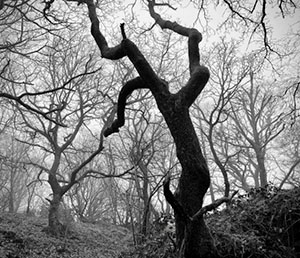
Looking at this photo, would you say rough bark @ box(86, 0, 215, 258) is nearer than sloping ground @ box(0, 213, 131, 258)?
Yes

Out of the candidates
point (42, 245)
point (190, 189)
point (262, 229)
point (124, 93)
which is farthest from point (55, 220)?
point (190, 189)

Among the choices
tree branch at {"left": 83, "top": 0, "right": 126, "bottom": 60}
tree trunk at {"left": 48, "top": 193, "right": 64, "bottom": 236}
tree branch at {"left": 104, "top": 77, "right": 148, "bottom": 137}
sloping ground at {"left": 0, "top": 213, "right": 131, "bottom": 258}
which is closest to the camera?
tree branch at {"left": 104, "top": 77, "right": 148, "bottom": 137}

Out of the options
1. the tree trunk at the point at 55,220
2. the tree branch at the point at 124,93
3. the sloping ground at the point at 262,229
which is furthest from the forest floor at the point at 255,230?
the tree trunk at the point at 55,220

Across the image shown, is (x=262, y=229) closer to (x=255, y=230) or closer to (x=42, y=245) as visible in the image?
→ (x=255, y=230)

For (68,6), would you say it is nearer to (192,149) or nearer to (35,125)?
(192,149)

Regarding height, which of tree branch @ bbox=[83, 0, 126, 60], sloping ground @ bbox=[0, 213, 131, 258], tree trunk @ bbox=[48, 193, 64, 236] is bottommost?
sloping ground @ bbox=[0, 213, 131, 258]

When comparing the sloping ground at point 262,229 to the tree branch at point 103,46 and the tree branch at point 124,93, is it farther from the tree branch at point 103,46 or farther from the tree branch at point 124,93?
the tree branch at point 103,46

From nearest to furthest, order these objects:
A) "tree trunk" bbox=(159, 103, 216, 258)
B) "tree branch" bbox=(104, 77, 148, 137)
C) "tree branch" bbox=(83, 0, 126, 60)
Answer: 1. "tree trunk" bbox=(159, 103, 216, 258)
2. "tree branch" bbox=(104, 77, 148, 137)
3. "tree branch" bbox=(83, 0, 126, 60)

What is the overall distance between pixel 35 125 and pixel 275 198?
36.5 ft

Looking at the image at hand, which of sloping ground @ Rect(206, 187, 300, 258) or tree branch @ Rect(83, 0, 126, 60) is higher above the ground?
tree branch @ Rect(83, 0, 126, 60)

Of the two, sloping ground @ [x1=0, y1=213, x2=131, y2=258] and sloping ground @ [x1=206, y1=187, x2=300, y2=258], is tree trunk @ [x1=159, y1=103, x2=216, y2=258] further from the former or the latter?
sloping ground @ [x1=0, y1=213, x2=131, y2=258]

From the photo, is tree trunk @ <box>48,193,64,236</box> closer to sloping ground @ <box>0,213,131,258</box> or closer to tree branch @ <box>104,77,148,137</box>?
sloping ground @ <box>0,213,131,258</box>

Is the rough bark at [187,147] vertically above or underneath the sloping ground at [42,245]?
above

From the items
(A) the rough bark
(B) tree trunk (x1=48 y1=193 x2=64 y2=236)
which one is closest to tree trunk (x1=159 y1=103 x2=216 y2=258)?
(A) the rough bark
